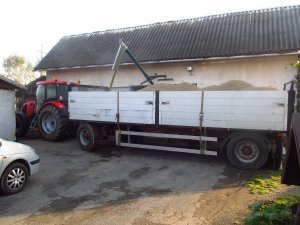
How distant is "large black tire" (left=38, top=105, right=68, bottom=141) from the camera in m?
11.6

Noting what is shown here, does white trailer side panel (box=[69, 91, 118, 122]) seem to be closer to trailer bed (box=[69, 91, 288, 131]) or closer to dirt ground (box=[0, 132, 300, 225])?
trailer bed (box=[69, 91, 288, 131])

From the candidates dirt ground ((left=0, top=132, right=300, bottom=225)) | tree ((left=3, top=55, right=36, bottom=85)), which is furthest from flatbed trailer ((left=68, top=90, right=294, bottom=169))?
tree ((left=3, top=55, right=36, bottom=85))

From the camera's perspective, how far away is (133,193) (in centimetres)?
600

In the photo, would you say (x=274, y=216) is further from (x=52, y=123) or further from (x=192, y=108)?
(x=52, y=123)

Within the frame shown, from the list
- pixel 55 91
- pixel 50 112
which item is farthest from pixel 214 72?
pixel 50 112

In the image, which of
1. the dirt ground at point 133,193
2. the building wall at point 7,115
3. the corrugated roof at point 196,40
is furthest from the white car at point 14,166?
the corrugated roof at point 196,40

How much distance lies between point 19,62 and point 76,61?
107 ft

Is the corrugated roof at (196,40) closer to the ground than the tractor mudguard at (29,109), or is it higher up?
higher up

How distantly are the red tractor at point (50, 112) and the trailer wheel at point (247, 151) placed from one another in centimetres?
666

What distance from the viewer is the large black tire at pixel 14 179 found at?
5.83 meters

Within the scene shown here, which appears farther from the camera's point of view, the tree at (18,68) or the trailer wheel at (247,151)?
the tree at (18,68)

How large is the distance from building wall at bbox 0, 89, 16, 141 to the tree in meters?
36.6

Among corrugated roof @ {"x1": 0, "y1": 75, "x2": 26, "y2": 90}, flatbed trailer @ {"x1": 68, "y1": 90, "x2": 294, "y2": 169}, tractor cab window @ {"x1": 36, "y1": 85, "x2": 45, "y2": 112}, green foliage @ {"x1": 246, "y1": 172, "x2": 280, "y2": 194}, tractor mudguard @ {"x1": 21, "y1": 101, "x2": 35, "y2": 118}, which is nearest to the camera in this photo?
green foliage @ {"x1": 246, "y1": 172, "x2": 280, "y2": 194}

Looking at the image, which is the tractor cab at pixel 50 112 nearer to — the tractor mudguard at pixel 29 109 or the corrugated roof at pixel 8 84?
the tractor mudguard at pixel 29 109
